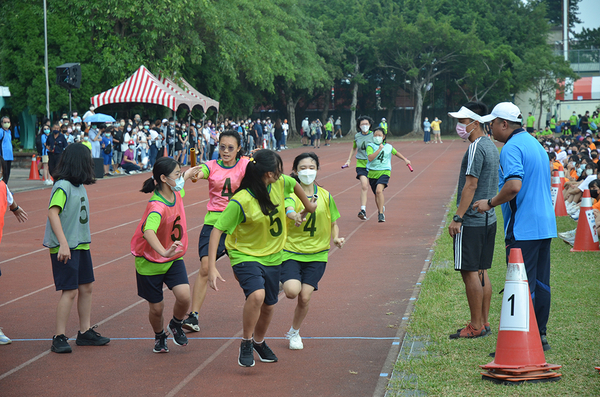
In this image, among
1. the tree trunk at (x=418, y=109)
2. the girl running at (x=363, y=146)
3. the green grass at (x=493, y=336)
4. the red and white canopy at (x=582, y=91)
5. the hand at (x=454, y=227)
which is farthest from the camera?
the tree trunk at (x=418, y=109)

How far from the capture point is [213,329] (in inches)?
259

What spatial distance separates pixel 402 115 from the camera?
64.5 metres

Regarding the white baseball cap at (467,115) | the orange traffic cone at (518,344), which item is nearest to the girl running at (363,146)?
the white baseball cap at (467,115)

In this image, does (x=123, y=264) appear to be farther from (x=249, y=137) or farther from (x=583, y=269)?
(x=249, y=137)

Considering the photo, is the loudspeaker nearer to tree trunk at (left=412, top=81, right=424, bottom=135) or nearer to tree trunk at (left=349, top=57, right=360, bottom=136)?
tree trunk at (left=349, top=57, right=360, bottom=136)

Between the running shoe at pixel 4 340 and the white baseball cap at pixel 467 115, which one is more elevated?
the white baseball cap at pixel 467 115

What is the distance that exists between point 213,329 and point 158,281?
1.08 metres

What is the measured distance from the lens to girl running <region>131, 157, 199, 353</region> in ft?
18.7

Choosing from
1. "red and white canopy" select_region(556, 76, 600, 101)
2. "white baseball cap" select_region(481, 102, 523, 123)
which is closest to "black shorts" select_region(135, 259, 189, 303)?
"white baseball cap" select_region(481, 102, 523, 123)

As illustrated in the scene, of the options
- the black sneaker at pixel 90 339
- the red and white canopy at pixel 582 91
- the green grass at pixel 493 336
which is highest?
the red and white canopy at pixel 582 91

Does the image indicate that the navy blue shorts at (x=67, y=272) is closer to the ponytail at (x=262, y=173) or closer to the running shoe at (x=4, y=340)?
the running shoe at (x=4, y=340)

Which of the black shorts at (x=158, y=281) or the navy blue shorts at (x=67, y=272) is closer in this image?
the black shorts at (x=158, y=281)

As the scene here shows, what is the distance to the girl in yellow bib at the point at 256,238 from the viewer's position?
5.23 meters

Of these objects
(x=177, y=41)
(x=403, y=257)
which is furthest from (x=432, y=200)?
(x=177, y=41)
